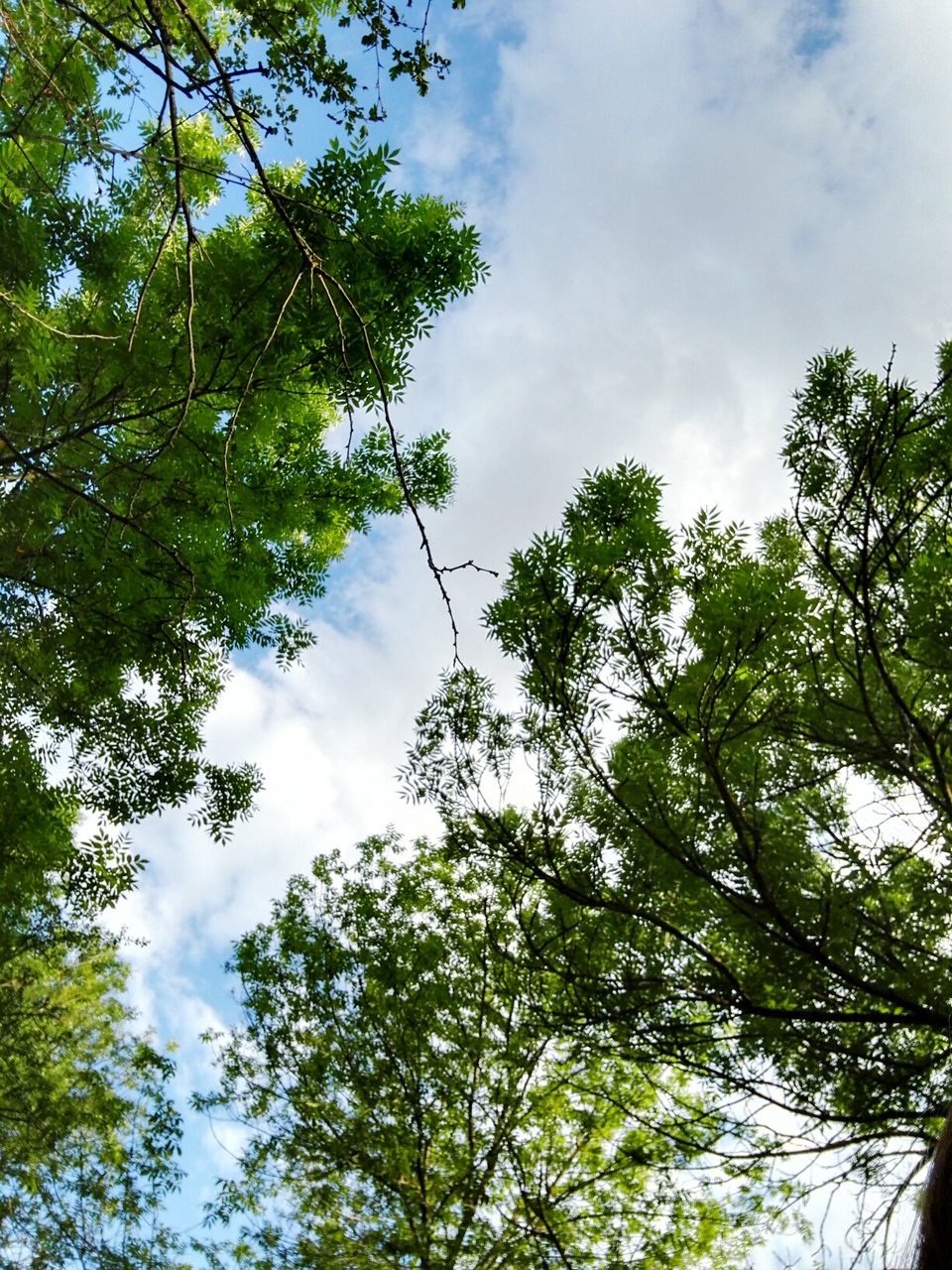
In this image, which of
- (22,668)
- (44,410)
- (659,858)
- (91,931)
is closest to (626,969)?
(659,858)

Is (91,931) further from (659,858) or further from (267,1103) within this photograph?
(659,858)

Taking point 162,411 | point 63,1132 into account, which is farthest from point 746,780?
point 63,1132

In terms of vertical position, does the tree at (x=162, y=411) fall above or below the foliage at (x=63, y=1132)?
above

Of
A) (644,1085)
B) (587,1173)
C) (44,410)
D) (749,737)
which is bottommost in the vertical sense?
(587,1173)

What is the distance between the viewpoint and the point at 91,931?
773 centimetres

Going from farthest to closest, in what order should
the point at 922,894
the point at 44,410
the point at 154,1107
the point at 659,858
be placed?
the point at 154,1107 → the point at 44,410 → the point at 922,894 → the point at 659,858

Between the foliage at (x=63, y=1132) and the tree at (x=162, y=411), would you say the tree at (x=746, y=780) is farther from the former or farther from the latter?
the foliage at (x=63, y=1132)

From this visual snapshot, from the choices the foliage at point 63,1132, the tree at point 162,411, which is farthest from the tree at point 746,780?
the foliage at point 63,1132

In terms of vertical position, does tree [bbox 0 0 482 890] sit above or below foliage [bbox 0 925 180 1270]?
above

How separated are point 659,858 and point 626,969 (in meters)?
0.68

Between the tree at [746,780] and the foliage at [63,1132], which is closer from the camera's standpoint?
the tree at [746,780]

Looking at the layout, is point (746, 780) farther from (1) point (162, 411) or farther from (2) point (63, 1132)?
(2) point (63, 1132)

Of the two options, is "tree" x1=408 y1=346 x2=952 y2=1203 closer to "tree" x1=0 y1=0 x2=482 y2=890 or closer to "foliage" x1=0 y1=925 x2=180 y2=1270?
"tree" x1=0 y1=0 x2=482 y2=890

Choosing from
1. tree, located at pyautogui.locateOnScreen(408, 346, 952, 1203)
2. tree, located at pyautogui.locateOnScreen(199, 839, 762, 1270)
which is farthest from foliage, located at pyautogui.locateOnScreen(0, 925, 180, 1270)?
tree, located at pyautogui.locateOnScreen(408, 346, 952, 1203)
